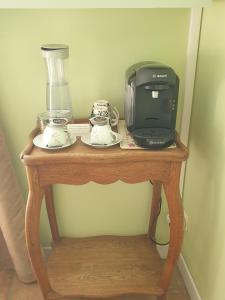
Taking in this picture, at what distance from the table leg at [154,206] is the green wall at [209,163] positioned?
142 millimetres

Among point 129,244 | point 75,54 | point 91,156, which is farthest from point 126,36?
point 129,244

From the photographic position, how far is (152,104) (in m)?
1.04

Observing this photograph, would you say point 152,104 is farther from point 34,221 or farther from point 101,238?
point 101,238

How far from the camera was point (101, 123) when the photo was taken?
1.02 metres

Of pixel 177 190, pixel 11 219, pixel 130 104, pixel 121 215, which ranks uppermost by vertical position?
pixel 130 104

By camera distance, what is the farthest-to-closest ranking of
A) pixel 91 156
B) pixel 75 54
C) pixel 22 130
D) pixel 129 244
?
pixel 129 244, pixel 22 130, pixel 75 54, pixel 91 156

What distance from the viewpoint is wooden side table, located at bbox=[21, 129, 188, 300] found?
0.96 meters

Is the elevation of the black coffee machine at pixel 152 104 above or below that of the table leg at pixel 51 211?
above

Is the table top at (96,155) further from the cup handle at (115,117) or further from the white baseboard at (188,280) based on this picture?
the white baseboard at (188,280)

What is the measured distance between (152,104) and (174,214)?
15.3 inches

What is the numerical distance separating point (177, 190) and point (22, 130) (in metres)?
0.71

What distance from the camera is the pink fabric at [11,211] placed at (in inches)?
48.1

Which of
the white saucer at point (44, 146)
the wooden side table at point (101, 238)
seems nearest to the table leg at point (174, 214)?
the wooden side table at point (101, 238)

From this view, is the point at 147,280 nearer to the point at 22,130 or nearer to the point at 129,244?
the point at 129,244
